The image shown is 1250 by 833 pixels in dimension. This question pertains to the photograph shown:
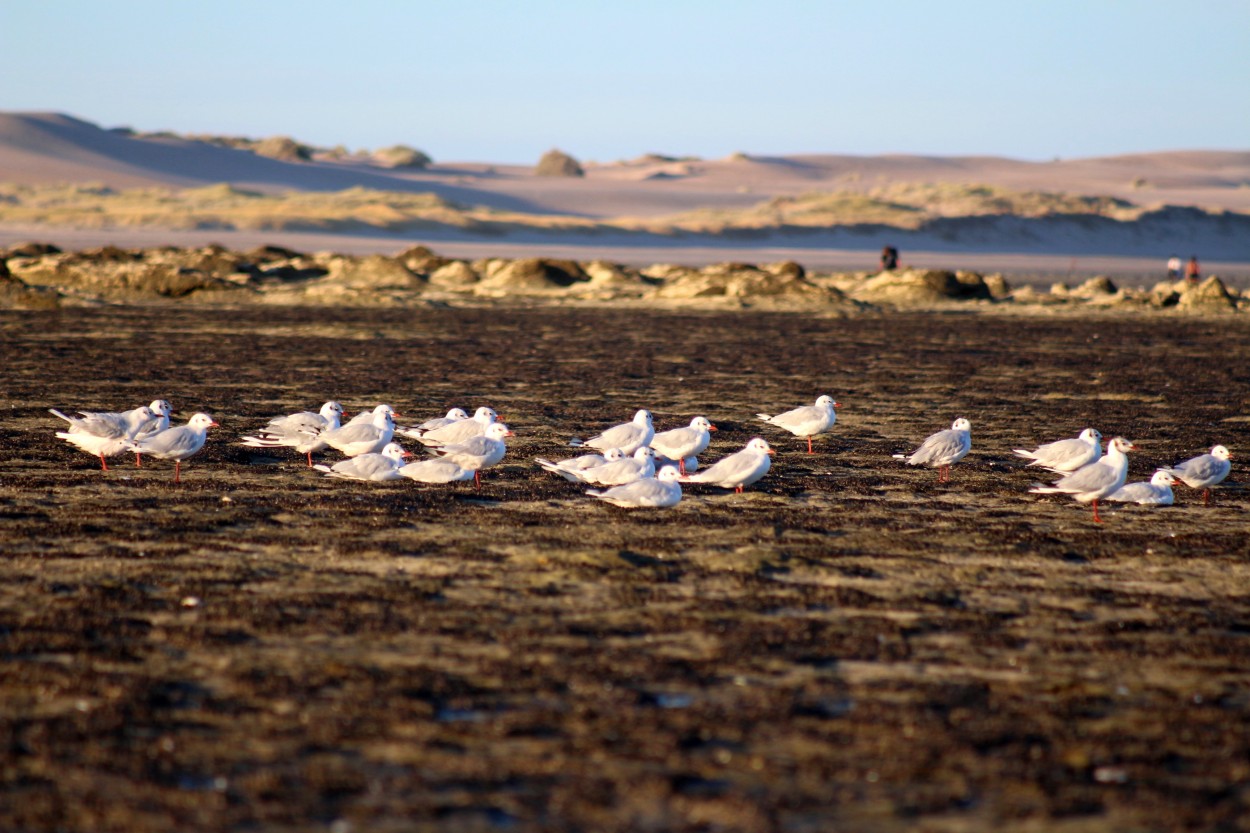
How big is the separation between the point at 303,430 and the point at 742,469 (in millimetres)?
4503

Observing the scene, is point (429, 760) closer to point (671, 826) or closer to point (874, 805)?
point (671, 826)

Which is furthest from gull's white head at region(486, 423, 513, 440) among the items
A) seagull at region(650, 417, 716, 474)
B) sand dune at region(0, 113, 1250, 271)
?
sand dune at region(0, 113, 1250, 271)

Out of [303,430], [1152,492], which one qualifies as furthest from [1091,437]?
[303,430]

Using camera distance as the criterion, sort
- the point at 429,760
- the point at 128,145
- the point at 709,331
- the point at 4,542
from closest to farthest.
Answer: the point at 429,760
the point at 4,542
the point at 709,331
the point at 128,145

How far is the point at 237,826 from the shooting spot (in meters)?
5.53

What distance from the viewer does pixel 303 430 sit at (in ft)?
45.7

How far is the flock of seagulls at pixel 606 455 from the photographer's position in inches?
477

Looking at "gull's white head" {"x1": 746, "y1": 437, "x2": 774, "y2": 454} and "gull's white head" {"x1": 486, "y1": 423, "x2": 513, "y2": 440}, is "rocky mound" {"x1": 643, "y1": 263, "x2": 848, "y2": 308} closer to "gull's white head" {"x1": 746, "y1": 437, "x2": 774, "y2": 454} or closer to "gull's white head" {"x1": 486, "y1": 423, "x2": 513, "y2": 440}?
"gull's white head" {"x1": 486, "y1": 423, "x2": 513, "y2": 440}

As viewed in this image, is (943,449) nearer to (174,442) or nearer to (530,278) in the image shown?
(174,442)

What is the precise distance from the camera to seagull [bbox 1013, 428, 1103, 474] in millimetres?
13195

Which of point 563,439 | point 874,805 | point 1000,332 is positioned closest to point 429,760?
point 874,805

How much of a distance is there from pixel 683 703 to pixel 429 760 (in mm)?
1401

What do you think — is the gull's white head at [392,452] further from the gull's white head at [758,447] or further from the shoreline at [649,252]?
the shoreline at [649,252]

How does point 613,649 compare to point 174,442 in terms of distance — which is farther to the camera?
point 174,442
